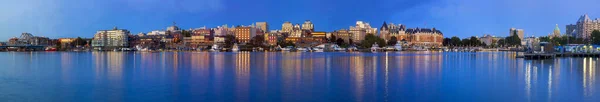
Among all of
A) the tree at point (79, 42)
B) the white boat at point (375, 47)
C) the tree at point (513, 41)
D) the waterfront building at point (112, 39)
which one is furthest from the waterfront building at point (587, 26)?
the tree at point (79, 42)

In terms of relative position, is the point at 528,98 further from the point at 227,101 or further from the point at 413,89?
the point at 227,101

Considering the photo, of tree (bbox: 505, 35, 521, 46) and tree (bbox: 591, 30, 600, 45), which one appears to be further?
tree (bbox: 505, 35, 521, 46)

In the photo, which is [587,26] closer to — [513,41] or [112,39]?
[513,41]

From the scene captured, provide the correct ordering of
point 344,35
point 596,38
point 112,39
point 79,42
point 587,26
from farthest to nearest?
point 344,35, point 79,42, point 112,39, point 587,26, point 596,38

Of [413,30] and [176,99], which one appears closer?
[176,99]

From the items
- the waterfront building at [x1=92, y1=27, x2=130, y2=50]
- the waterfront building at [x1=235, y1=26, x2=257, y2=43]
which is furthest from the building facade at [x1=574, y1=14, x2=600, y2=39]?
the waterfront building at [x1=92, y1=27, x2=130, y2=50]

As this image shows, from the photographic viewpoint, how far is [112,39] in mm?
186250

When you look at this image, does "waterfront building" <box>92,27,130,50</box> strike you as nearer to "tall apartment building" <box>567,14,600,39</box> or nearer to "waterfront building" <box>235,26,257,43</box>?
"waterfront building" <box>235,26,257,43</box>

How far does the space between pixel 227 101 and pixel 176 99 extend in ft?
6.15

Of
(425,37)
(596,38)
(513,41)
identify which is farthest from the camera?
(425,37)

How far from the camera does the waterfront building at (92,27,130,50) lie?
182375 millimetres

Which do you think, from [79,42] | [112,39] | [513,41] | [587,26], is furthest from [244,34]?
[587,26]

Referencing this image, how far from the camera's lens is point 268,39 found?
171 metres

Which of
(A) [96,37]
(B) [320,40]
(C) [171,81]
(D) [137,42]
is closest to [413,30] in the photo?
(B) [320,40]
